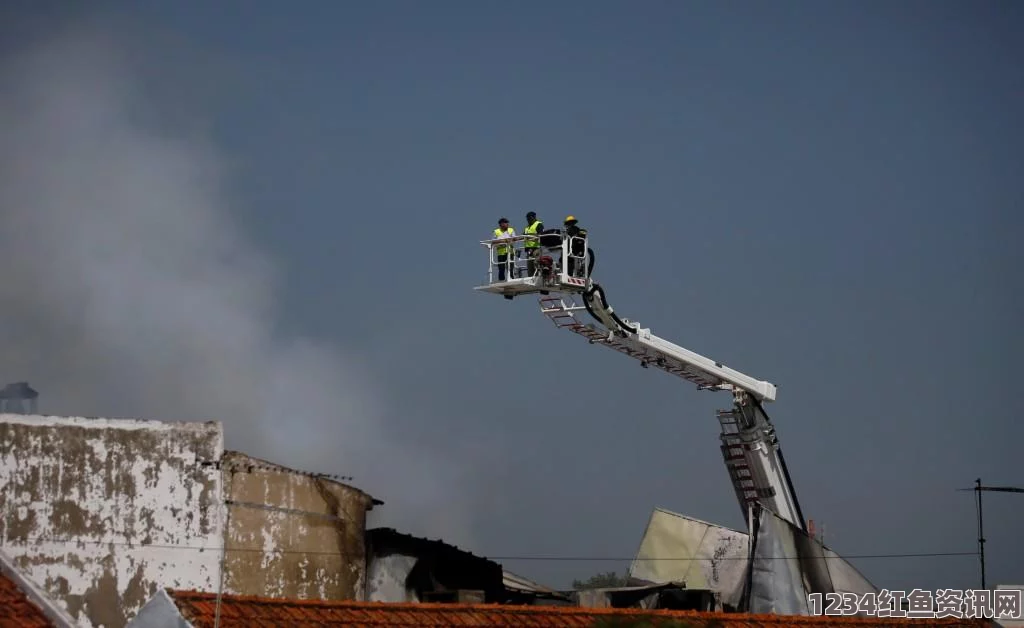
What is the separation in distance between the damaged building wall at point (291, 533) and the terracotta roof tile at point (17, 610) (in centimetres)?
1059

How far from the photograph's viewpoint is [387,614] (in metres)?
23.8

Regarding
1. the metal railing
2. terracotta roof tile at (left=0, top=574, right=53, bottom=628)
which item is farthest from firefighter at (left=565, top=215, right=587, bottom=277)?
terracotta roof tile at (left=0, top=574, right=53, bottom=628)

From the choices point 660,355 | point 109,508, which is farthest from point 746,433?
point 109,508

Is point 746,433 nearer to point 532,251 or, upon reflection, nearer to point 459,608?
point 532,251

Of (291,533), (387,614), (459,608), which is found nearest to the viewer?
(387,614)

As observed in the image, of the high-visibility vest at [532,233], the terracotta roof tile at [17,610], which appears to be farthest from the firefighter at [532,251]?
the terracotta roof tile at [17,610]

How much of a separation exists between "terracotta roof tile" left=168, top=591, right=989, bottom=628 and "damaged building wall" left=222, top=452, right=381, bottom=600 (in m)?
8.98

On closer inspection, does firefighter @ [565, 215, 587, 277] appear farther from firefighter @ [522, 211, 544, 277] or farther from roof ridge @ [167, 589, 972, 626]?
roof ridge @ [167, 589, 972, 626]

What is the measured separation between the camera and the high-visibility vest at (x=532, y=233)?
113 ft

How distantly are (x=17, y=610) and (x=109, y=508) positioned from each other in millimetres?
9856

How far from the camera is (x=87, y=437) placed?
101 ft

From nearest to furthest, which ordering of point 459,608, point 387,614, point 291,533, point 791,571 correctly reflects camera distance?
point 387,614
point 459,608
point 291,533
point 791,571

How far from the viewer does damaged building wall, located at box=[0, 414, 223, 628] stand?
29891 millimetres

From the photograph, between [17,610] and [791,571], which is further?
[791,571]
